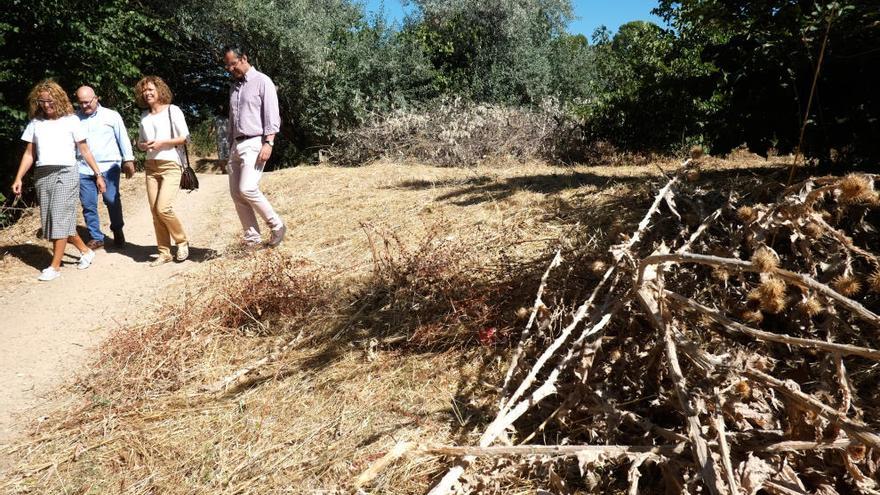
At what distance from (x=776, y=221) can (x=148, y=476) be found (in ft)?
10.2

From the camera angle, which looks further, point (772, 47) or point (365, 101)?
point (365, 101)

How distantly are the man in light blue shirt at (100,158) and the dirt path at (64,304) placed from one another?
13.8 inches

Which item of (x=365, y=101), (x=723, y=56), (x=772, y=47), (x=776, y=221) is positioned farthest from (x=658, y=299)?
(x=365, y=101)

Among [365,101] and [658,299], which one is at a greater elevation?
[365,101]

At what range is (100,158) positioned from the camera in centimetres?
682

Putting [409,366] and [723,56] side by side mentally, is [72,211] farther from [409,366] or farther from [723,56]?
[723,56]

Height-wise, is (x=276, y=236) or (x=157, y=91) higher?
(x=157, y=91)

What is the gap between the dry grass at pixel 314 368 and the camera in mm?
2893

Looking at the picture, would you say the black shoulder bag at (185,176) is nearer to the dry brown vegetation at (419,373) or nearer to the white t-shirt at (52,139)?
the white t-shirt at (52,139)

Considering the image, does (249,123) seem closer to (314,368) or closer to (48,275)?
(48,275)

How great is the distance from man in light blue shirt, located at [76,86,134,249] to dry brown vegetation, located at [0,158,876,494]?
7.86 ft

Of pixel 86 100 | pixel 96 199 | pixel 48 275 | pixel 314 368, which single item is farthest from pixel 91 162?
pixel 314 368

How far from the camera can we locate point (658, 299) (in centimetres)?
249

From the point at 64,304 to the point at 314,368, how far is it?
10.2 ft
